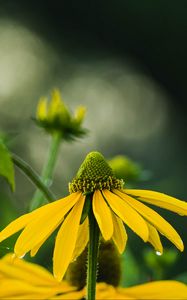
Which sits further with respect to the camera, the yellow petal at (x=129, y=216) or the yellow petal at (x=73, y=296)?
the yellow petal at (x=73, y=296)

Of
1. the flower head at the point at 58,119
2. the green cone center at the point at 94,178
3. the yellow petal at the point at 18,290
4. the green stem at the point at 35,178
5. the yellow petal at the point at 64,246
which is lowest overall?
the yellow petal at the point at 64,246

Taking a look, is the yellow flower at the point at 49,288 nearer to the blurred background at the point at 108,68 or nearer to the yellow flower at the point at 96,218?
the yellow flower at the point at 96,218

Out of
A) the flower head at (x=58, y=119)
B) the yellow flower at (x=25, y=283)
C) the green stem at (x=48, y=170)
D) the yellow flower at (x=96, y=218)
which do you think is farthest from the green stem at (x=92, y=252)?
the flower head at (x=58, y=119)

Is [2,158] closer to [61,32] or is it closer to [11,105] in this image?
[11,105]

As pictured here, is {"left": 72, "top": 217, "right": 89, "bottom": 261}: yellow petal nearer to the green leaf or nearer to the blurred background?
the green leaf

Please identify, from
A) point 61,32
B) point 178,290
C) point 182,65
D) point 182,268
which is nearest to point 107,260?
Answer: point 178,290

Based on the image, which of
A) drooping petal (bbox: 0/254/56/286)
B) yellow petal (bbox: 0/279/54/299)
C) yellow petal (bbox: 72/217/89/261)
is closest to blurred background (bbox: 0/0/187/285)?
drooping petal (bbox: 0/254/56/286)

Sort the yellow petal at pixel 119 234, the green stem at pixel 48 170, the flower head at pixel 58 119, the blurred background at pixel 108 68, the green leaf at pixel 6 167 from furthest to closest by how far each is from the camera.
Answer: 1. the blurred background at pixel 108 68
2. the flower head at pixel 58 119
3. the green stem at pixel 48 170
4. the green leaf at pixel 6 167
5. the yellow petal at pixel 119 234

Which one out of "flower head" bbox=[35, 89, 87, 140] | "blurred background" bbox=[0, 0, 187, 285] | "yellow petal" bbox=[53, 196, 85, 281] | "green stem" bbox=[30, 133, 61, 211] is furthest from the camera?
"blurred background" bbox=[0, 0, 187, 285]
